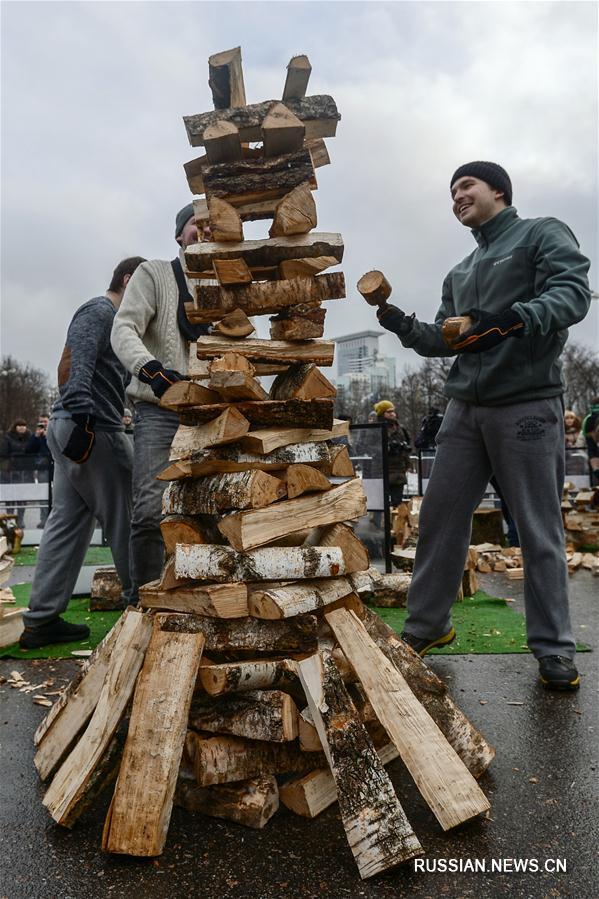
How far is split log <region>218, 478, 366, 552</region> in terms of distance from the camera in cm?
241

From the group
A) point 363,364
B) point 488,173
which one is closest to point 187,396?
point 488,173

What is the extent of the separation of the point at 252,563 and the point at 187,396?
0.68 metres

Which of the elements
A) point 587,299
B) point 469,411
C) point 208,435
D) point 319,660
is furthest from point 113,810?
point 587,299

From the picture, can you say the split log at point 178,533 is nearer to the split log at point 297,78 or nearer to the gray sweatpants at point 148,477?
the gray sweatpants at point 148,477

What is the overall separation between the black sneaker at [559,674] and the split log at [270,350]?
1.79 meters

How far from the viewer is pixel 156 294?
3729 mm

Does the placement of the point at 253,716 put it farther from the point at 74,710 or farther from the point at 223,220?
the point at 223,220

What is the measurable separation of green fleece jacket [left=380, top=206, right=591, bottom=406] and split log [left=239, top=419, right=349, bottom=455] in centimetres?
103

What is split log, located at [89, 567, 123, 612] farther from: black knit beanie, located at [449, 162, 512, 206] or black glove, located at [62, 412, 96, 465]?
black knit beanie, located at [449, 162, 512, 206]

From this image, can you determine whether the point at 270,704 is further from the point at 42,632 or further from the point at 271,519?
the point at 42,632

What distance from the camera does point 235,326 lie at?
9.20 feet

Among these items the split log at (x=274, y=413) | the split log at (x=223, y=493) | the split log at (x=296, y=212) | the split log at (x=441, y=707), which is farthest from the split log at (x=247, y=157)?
the split log at (x=441, y=707)

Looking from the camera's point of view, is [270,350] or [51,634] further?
[51,634]

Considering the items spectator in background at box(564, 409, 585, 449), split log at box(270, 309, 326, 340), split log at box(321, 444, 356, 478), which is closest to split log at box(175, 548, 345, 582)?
split log at box(321, 444, 356, 478)
